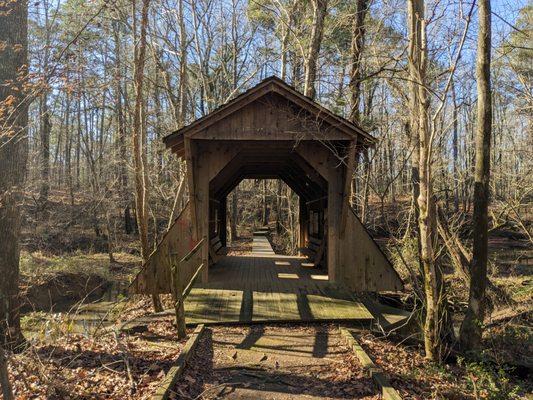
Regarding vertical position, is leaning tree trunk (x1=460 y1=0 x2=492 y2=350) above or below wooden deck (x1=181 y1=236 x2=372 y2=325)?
above

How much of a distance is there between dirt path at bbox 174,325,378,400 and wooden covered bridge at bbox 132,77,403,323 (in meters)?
0.56

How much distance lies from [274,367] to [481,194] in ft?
15.1

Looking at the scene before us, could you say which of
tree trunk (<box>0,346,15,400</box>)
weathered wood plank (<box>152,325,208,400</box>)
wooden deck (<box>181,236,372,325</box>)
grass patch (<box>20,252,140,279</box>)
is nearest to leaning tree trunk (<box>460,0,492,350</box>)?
wooden deck (<box>181,236,372,325</box>)

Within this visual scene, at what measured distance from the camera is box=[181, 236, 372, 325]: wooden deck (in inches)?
306

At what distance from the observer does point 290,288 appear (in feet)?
30.6

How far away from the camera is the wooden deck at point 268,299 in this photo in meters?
7.78

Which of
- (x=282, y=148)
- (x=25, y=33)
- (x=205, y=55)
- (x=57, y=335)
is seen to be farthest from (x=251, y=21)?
(x=57, y=335)

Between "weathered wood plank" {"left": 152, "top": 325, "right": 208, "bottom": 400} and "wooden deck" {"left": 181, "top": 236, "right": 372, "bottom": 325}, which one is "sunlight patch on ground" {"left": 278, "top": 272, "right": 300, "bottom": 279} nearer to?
"wooden deck" {"left": 181, "top": 236, "right": 372, "bottom": 325}

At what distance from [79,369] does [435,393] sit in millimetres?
4136

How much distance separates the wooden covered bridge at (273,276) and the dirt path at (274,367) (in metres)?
0.56

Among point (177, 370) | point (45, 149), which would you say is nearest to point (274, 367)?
point (177, 370)

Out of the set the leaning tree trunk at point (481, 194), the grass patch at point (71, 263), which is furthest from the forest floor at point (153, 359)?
the grass patch at point (71, 263)

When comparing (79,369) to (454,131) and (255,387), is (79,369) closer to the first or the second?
(255,387)

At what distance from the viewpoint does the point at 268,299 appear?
339 inches
